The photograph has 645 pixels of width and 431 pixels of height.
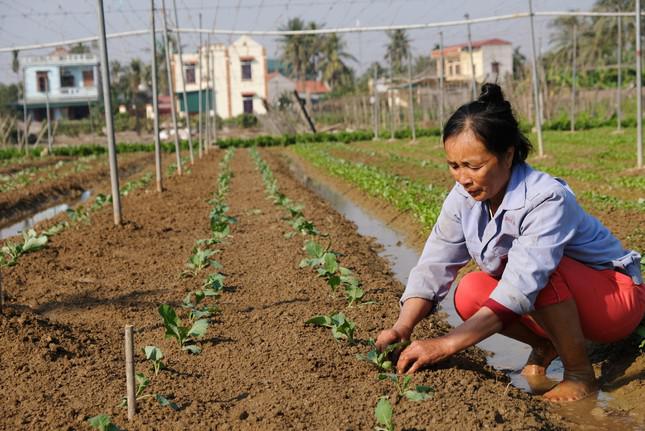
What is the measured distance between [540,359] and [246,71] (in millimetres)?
61732

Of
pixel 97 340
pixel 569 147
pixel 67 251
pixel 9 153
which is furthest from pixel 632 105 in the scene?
pixel 97 340

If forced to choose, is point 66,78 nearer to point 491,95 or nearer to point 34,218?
point 34,218

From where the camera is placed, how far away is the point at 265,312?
5.45 metres

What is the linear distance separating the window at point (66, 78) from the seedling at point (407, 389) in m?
60.1

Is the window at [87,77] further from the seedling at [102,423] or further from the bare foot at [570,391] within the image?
the seedling at [102,423]

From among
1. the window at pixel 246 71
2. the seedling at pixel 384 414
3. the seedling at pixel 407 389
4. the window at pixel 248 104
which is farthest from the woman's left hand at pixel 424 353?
the window at pixel 248 104

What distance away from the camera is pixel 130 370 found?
11.1ft

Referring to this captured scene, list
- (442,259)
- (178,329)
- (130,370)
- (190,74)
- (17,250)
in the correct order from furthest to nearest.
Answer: (190,74) → (17,250) → (178,329) → (442,259) → (130,370)

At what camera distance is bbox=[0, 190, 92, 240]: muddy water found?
44.7ft

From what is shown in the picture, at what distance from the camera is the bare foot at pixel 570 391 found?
13.1ft

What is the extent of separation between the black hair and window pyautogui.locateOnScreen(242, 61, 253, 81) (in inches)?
2442

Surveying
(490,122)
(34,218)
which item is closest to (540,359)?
(490,122)

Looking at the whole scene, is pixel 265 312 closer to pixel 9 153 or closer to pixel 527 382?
pixel 527 382

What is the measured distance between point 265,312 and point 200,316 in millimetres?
496
